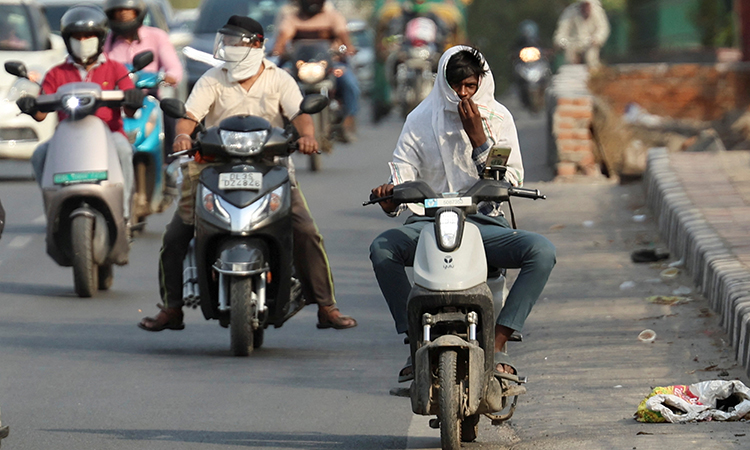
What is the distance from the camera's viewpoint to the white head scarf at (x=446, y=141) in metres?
6.21

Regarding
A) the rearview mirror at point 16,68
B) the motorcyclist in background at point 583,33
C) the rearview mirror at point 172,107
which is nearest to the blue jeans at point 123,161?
the rearview mirror at point 16,68

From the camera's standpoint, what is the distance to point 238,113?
8.44 metres

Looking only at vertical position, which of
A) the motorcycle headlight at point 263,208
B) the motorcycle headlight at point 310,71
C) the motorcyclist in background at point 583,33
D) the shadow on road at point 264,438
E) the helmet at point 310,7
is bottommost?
the motorcyclist in background at point 583,33

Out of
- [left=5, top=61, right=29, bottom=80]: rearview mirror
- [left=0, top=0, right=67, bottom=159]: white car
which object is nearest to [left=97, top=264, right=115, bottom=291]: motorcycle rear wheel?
[left=5, top=61, right=29, bottom=80]: rearview mirror

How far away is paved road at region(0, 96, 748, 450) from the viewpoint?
626 centimetres

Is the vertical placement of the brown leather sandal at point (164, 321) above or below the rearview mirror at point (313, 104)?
below

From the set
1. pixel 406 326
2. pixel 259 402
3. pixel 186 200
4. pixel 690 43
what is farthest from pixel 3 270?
pixel 690 43

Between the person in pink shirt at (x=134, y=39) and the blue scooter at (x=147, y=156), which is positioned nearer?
the person in pink shirt at (x=134, y=39)

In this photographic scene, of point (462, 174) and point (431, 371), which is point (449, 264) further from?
point (462, 174)

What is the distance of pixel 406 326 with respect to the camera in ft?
19.3

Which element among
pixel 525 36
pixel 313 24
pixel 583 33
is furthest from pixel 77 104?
pixel 525 36

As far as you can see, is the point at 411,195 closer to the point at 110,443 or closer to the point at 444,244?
the point at 444,244

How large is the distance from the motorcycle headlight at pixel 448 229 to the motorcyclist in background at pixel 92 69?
487 centimetres

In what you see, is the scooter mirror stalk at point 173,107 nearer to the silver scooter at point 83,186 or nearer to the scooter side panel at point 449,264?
the silver scooter at point 83,186
